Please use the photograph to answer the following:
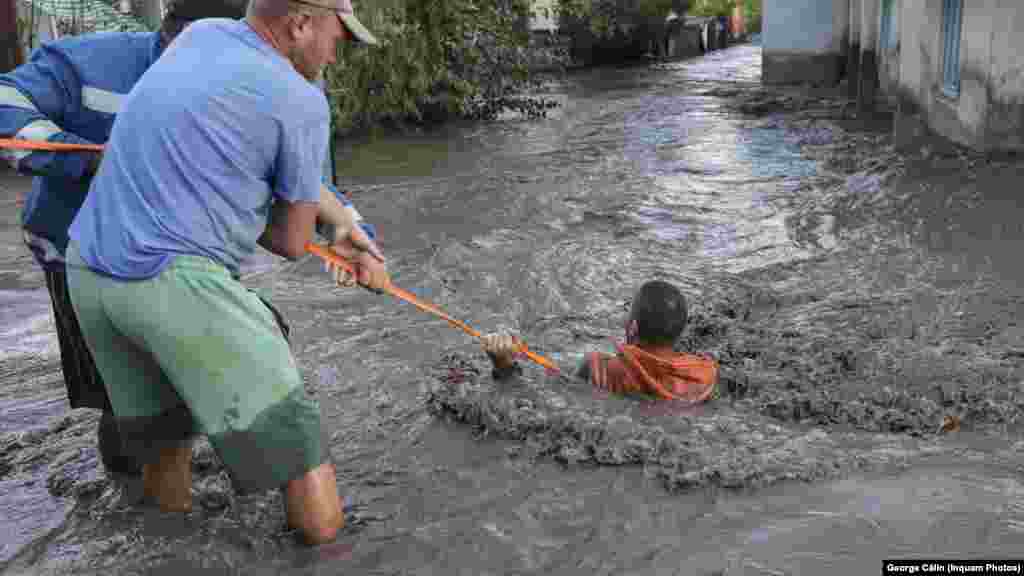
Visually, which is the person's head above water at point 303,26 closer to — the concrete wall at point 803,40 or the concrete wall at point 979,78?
the concrete wall at point 979,78

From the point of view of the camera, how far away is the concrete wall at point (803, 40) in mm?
18781

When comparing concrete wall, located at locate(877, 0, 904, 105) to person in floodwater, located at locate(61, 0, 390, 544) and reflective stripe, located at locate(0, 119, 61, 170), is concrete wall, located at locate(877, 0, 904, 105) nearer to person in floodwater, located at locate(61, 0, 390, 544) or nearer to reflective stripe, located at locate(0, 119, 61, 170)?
person in floodwater, located at locate(61, 0, 390, 544)

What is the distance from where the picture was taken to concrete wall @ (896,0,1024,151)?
8.44 m

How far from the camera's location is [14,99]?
10.6 ft

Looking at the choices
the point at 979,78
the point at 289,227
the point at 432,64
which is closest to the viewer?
the point at 289,227

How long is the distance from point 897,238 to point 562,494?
15.7 ft

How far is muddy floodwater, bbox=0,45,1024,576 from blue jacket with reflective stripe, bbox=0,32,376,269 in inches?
42.5

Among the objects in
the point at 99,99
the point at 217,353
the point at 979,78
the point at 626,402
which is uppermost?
the point at 99,99

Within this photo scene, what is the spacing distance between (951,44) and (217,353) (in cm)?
950

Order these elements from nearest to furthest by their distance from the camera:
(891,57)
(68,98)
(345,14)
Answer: (345,14) → (68,98) → (891,57)

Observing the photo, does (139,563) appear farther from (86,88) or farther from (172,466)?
(86,88)

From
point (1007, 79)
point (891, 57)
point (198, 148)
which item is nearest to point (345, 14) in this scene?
point (198, 148)

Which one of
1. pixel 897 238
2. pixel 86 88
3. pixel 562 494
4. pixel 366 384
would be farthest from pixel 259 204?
pixel 897 238

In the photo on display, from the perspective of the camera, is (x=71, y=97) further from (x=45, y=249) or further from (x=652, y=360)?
(x=652, y=360)
